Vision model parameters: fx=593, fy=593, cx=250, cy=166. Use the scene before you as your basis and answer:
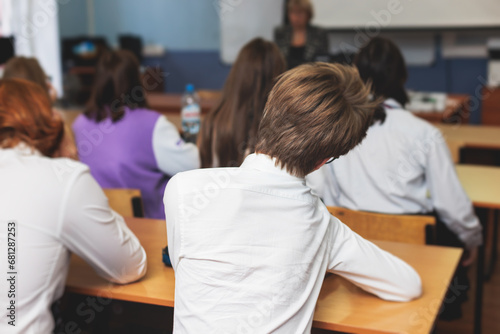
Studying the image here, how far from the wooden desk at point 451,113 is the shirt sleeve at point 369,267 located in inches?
118

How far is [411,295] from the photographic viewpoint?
1.45 meters

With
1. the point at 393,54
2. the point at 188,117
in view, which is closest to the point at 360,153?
the point at 393,54

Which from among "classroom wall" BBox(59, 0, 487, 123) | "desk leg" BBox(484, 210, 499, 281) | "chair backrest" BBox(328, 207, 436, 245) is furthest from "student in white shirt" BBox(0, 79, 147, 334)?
"classroom wall" BBox(59, 0, 487, 123)

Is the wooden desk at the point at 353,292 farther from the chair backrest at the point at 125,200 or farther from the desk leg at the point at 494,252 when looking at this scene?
the desk leg at the point at 494,252

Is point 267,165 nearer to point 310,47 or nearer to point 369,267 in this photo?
point 369,267

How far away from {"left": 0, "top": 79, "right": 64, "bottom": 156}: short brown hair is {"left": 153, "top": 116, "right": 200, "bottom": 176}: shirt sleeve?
39.7 inches

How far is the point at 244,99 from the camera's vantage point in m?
2.47

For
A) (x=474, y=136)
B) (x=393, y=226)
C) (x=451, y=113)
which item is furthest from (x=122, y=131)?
(x=451, y=113)

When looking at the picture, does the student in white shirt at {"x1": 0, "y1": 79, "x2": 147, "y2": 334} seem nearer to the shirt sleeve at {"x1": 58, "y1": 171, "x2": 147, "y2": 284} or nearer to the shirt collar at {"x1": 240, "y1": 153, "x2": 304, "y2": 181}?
the shirt sleeve at {"x1": 58, "y1": 171, "x2": 147, "y2": 284}

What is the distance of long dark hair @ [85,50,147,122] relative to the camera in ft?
8.41

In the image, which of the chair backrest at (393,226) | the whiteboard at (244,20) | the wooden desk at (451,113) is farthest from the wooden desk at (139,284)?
the whiteboard at (244,20)

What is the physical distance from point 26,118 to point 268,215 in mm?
778

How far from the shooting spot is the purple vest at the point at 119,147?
2586 millimetres

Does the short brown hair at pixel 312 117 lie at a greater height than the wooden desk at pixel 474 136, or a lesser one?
greater
